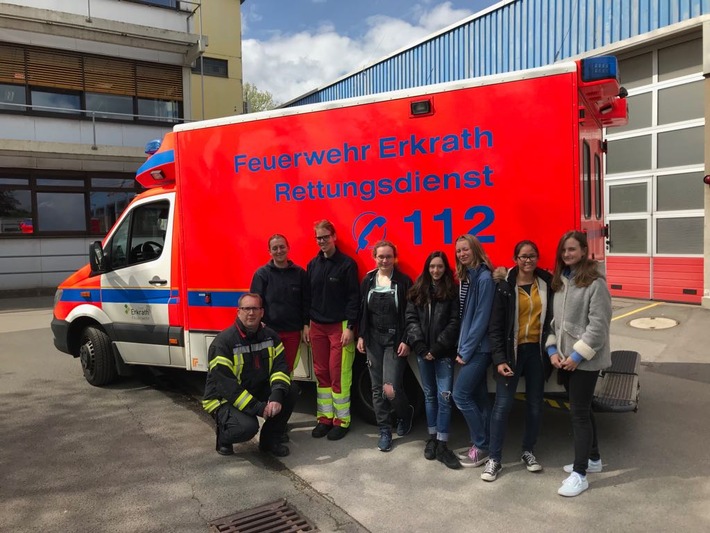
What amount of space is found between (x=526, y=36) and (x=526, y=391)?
Result: 391 inches

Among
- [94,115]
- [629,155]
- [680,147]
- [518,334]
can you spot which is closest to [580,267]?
[518,334]

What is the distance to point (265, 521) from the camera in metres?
3.17

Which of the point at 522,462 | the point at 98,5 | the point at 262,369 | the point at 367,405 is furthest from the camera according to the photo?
the point at 98,5

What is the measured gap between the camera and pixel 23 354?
7824 millimetres

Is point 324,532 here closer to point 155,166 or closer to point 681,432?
point 681,432

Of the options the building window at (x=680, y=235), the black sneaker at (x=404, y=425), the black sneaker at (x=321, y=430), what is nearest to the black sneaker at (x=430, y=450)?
the black sneaker at (x=404, y=425)

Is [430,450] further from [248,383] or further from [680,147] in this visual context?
[680,147]

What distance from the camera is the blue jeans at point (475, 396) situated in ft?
12.1

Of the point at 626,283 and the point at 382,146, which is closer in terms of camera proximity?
the point at 382,146

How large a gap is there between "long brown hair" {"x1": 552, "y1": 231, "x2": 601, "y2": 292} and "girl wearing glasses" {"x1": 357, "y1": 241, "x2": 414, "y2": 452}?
3.59 ft

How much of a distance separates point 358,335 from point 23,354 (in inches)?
241

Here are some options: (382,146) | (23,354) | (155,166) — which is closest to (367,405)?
(382,146)

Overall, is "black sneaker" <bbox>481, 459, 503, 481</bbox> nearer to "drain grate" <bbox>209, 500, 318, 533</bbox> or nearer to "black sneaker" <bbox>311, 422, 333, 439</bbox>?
"drain grate" <bbox>209, 500, 318, 533</bbox>

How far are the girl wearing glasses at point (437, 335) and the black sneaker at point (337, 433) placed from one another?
771 millimetres
